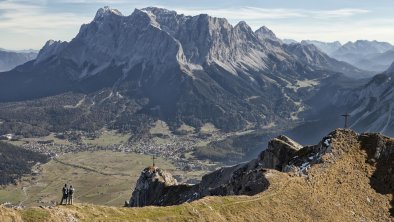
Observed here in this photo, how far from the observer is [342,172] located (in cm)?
9125

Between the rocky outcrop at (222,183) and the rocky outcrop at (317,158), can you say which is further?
the rocky outcrop at (222,183)

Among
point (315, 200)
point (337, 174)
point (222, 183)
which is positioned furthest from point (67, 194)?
point (222, 183)

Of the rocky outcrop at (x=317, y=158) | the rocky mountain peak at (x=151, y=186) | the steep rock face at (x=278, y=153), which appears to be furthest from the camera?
the rocky mountain peak at (x=151, y=186)

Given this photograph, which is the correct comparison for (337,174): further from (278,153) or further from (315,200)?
(278,153)

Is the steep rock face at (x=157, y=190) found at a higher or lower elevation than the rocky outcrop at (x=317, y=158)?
lower

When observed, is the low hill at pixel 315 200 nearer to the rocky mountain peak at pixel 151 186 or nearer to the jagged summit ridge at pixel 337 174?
the jagged summit ridge at pixel 337 174

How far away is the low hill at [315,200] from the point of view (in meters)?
65.3

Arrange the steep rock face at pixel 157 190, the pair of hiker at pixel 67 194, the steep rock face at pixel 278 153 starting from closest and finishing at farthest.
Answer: the pair of hiker at pixel 67 194 → the steep rock face at pixel 278 153 → the steep rock face at pixel 157 190

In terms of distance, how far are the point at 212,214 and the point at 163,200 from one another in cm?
7335

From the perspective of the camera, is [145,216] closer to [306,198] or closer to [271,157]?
[306,198]

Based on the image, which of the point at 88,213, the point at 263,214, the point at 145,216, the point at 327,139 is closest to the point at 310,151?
the point at 327,139

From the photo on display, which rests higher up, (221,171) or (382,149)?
(382,149)

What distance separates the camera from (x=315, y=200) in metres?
82.9

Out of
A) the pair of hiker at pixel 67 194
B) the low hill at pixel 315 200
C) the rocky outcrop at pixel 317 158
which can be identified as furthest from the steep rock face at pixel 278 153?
the pair of hiker at pixel 67 194
